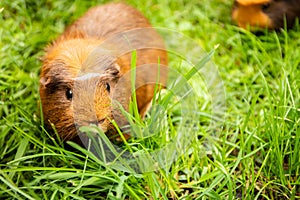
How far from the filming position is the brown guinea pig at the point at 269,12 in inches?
181

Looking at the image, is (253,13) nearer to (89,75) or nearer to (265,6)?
(265,6)

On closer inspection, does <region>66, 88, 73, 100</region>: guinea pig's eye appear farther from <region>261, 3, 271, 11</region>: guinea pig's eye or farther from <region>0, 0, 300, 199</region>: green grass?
<region>261, 3, 271, 11</region>: guinea pig's eye

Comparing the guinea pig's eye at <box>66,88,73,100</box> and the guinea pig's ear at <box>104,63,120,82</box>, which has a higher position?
the guinea pig's ear at <box>104,63,120,82</box>

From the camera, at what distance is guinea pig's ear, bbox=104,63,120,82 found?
3.22 meters

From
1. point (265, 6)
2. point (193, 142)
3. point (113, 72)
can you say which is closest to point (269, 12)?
point (265, 6)

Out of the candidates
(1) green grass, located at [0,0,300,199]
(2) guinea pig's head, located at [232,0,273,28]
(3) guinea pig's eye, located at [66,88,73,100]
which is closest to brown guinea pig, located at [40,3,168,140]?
(3) guinea pig's eye, located at [66,88,73,100]

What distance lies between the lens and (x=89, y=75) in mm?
3127

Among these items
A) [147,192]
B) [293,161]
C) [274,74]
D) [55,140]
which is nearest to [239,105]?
[274,74]

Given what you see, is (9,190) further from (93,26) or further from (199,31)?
(199,31)

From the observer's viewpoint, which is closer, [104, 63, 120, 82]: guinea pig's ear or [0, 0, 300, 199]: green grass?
[0, 0, 300, 199]: green grass

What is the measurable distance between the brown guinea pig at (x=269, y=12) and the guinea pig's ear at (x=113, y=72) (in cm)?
181

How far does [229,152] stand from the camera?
3.49 m

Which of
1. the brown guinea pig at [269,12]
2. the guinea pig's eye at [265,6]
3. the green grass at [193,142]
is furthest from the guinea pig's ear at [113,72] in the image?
the guinea pig's eye at [265,6]

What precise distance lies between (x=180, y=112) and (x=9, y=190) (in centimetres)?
149
